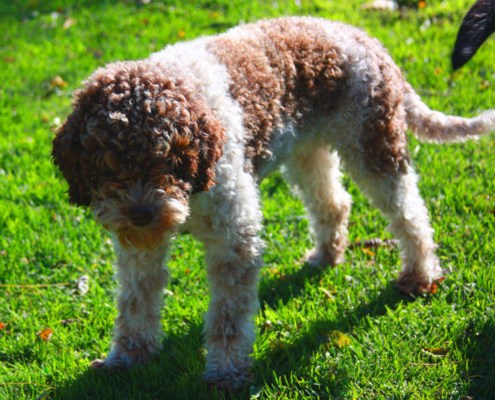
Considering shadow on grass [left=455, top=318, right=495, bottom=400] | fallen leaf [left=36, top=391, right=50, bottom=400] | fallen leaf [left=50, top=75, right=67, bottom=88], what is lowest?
fallen leaf [left=36, top=391, right=50, bottom=400]

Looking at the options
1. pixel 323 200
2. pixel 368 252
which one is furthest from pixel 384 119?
pixel 368 252

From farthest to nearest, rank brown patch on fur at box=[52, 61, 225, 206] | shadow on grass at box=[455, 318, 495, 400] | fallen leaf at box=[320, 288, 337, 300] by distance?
fallen leaf at box=[320, 288, 337, 300] → shadow on grass at box=[455, 318, 495, 400] → brown patch on fur at box=[52, 61, 225, 206]

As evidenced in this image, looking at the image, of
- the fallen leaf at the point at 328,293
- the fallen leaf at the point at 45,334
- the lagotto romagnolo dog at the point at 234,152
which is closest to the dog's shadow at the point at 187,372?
the lagotto romagnolo dog at the point at 234,152

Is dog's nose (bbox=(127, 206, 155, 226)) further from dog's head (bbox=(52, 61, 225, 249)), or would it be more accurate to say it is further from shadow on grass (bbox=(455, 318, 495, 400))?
shadow on grass (bbox=(455, 318, 495, 400))

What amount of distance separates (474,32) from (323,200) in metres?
1.80

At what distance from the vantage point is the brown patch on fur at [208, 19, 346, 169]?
11.3 ft

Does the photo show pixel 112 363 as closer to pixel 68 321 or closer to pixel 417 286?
pixel 68 321

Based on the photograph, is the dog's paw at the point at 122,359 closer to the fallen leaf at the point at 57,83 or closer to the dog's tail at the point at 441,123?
the dog's tail at the point at 441,123

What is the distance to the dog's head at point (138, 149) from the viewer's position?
268 centimetres

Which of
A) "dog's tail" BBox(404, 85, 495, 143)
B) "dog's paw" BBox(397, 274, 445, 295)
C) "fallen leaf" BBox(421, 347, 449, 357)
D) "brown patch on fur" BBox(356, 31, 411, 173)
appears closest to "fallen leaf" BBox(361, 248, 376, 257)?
"dog's paw" BBox(397, 274, 445, 295)

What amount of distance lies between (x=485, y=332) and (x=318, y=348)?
3.59 feet

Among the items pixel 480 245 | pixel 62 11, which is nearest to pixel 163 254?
pixel 480 245

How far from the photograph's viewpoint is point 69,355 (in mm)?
3619

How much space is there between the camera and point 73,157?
281cm
